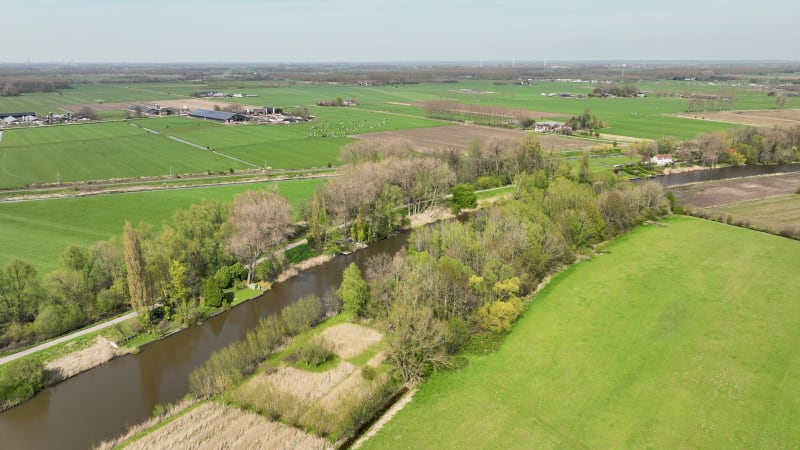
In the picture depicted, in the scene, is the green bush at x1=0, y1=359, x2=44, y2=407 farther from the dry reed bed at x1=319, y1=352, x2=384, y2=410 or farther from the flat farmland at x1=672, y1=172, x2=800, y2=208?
the flat farmland at x1=672, y1=172, x2=800, y2=208

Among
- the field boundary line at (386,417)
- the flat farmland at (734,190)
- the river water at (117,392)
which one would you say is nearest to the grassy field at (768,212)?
the flat farmland at (734,190)

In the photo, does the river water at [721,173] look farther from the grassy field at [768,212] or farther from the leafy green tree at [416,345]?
the leafy green tree at [416,345]

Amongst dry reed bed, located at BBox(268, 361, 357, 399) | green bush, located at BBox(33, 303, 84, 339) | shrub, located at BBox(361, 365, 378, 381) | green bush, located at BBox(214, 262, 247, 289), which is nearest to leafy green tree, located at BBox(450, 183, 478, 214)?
green bush, located at BBox(214, 262, 247, 289)

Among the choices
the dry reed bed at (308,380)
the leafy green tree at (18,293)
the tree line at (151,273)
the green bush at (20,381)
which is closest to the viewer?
the green bush at (20,381)

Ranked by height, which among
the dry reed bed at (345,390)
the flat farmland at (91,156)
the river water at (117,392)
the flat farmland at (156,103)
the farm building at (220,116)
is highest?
the flat farmland at (156,103)

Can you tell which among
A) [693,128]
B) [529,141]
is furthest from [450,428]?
[693,128]

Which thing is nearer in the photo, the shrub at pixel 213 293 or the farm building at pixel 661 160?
the shrub at pixel 213 293

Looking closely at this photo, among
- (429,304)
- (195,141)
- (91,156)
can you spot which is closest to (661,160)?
(429,304)

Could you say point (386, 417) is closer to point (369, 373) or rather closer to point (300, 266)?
point (369, 373)
